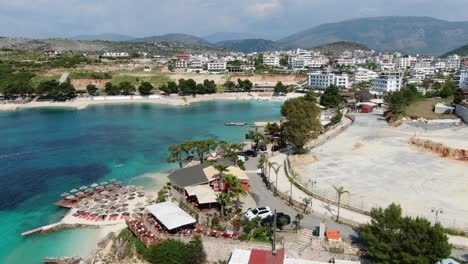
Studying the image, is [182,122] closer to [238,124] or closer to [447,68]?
[238,124]

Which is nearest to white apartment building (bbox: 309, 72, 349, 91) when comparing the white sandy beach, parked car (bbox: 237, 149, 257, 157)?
the white sandy beach

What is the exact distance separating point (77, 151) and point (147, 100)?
53.3m

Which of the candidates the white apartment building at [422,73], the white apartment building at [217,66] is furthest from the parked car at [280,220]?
the white apartment building at [217,66]

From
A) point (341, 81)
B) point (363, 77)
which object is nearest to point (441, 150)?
point (341, 81)

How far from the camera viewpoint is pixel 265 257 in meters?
21.4

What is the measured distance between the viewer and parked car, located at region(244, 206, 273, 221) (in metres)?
27.1

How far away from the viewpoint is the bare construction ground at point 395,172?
95.9ft

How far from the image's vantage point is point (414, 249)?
62.8 ft

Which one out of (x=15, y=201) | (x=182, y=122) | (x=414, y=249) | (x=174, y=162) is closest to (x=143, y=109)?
(x=182, y=122)

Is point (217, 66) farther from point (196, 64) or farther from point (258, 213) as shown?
point (258, 213)

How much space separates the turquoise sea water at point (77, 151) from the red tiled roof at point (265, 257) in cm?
1341

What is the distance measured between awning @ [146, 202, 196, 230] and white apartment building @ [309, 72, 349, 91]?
95.8 metres

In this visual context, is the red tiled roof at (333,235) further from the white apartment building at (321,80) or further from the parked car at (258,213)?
the white apartment building at (321,80)

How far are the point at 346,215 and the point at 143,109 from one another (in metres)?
77.1
